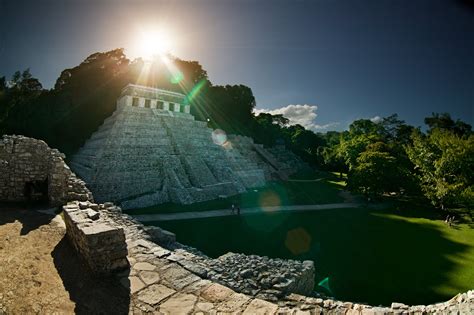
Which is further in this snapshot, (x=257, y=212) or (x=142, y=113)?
(x=142, y=113)

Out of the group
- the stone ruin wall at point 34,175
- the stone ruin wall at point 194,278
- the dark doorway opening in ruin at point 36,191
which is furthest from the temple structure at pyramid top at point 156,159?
the stone ruin wall at point 194,278

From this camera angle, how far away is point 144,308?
4.44 meters

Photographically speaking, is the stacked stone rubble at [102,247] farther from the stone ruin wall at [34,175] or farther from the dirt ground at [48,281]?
the stone ruin wall at [34,175]

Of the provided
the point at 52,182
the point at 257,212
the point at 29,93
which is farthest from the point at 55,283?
the point at 29,93

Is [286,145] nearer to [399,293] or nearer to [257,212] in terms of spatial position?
[257,212]

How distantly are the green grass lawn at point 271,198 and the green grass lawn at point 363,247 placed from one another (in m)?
3.24

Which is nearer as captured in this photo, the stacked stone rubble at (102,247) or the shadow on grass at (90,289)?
the shadow on grass at (90,289)

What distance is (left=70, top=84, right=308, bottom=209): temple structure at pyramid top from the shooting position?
69.2 feet

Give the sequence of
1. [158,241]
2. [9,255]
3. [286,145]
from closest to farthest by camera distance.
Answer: [9,255], [158,241], [286,145]

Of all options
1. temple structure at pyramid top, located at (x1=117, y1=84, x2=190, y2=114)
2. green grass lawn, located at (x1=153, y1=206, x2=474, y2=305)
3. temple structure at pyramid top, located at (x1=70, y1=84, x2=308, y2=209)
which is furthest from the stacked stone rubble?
temple structure at pyramid top, located at (x1=117, y1=84, x2=190, y2=114)

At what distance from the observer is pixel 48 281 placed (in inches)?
203

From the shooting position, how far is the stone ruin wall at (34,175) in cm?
1062

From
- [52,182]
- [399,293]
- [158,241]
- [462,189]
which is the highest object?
[462,189]

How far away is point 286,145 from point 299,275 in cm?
5140
